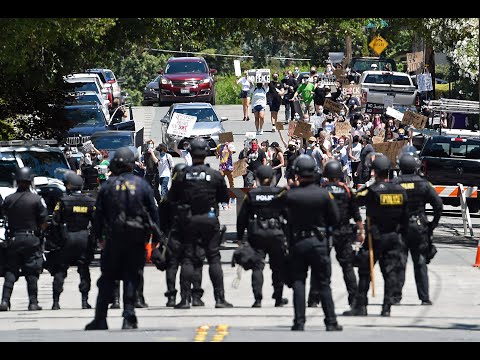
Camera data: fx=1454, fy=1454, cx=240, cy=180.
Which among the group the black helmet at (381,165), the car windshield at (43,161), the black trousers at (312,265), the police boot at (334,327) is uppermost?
the black helmet at (381,165)

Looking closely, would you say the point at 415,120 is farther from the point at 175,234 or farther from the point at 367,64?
the point at 367,64

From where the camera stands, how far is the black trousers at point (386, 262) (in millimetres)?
16562

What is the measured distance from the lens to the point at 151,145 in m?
30.5

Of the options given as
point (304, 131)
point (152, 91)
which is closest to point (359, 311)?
point (304, 131)

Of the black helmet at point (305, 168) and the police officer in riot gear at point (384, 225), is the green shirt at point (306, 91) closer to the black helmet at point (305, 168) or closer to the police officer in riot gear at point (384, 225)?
the police officer in riot gear at point (384, 225)

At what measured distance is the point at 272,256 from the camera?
17312mm

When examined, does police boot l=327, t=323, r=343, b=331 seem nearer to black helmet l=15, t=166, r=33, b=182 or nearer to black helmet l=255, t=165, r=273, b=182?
black helmet l=255, t=165, r=273, b=182

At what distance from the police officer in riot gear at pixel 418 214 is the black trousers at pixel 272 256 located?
143 cm

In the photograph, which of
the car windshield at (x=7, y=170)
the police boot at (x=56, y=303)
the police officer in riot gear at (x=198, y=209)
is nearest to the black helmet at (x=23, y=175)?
the police boot at (x=56, y=303)

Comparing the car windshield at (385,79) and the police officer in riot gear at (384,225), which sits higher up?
the police officer in riot gear at (384,225)

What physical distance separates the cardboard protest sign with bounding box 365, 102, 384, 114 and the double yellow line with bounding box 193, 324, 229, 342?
29.0 meters

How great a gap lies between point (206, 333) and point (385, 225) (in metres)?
3.62

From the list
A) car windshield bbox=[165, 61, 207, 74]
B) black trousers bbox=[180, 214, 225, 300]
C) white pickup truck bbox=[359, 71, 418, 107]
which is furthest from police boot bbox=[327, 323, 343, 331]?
car windshield bbox=[165, 61, 207, 74]
